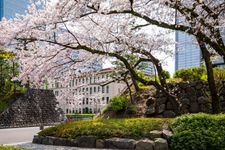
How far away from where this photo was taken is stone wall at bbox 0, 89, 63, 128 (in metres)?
24.3

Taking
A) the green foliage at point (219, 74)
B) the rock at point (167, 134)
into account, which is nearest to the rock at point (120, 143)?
the rock at point (167, 134)

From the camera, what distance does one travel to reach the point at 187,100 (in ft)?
47.2

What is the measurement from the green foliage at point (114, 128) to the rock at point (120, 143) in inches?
10.8

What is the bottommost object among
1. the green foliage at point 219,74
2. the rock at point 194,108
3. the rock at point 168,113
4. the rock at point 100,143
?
the rock at point 100,143

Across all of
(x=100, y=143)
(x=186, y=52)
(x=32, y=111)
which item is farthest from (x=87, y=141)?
(x=32, y=111)

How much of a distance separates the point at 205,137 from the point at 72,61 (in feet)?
19.2

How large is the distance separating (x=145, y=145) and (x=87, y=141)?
185cm

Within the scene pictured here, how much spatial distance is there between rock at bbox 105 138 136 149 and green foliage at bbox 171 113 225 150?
107 centimetres

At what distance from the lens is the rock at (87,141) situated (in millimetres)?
9626

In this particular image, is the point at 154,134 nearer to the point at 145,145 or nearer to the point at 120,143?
the point at 145,145

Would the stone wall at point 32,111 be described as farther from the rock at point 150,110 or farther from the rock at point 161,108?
the rock at point 161,108

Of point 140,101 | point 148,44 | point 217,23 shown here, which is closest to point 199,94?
point 140,101

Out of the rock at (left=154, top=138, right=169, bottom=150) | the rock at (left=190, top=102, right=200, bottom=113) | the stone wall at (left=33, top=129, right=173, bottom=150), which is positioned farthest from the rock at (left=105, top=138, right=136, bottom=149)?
the rock at (left=190, top=102, right=200, bottom=113)

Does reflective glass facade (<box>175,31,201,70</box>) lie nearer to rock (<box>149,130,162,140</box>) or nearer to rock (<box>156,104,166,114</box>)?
rock (<box>156,104,166,114</box>)
